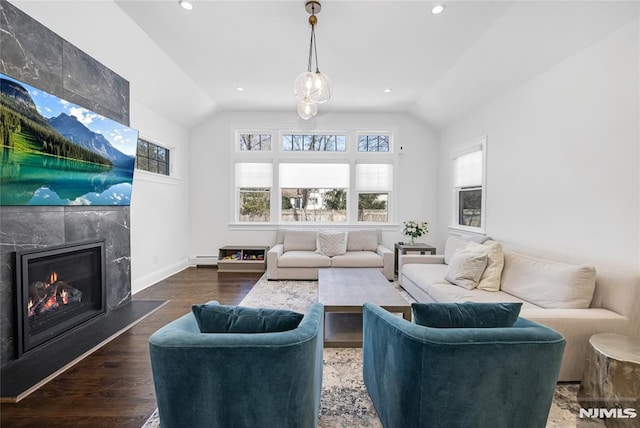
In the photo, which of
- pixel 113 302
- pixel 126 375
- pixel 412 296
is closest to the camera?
pixel 126 375

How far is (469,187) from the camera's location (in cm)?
460

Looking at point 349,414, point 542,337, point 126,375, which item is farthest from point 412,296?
point 126,375

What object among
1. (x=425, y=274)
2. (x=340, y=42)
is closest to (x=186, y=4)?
(x=340, y=42)

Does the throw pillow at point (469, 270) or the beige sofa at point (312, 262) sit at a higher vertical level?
the throw pillow at point (469, 270)

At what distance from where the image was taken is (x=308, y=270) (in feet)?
15.5

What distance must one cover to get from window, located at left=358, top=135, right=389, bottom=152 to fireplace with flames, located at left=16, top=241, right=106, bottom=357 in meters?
4.56

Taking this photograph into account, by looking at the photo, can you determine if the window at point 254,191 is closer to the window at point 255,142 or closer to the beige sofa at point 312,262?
the window at point 255,142

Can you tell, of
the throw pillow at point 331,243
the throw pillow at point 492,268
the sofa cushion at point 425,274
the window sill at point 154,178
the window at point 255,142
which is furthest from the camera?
the window at point 255,142

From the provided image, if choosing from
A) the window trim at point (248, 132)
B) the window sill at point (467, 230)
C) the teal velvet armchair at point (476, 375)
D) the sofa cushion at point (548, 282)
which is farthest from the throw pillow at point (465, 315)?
the window trim at point (248, 132)

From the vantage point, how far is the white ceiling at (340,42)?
254 centimetres

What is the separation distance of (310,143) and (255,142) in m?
1.12

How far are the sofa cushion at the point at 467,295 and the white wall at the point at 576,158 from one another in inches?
27.0

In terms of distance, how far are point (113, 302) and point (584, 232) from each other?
4979mm

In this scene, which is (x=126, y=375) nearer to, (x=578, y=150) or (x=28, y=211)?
(x=28, y=211)
